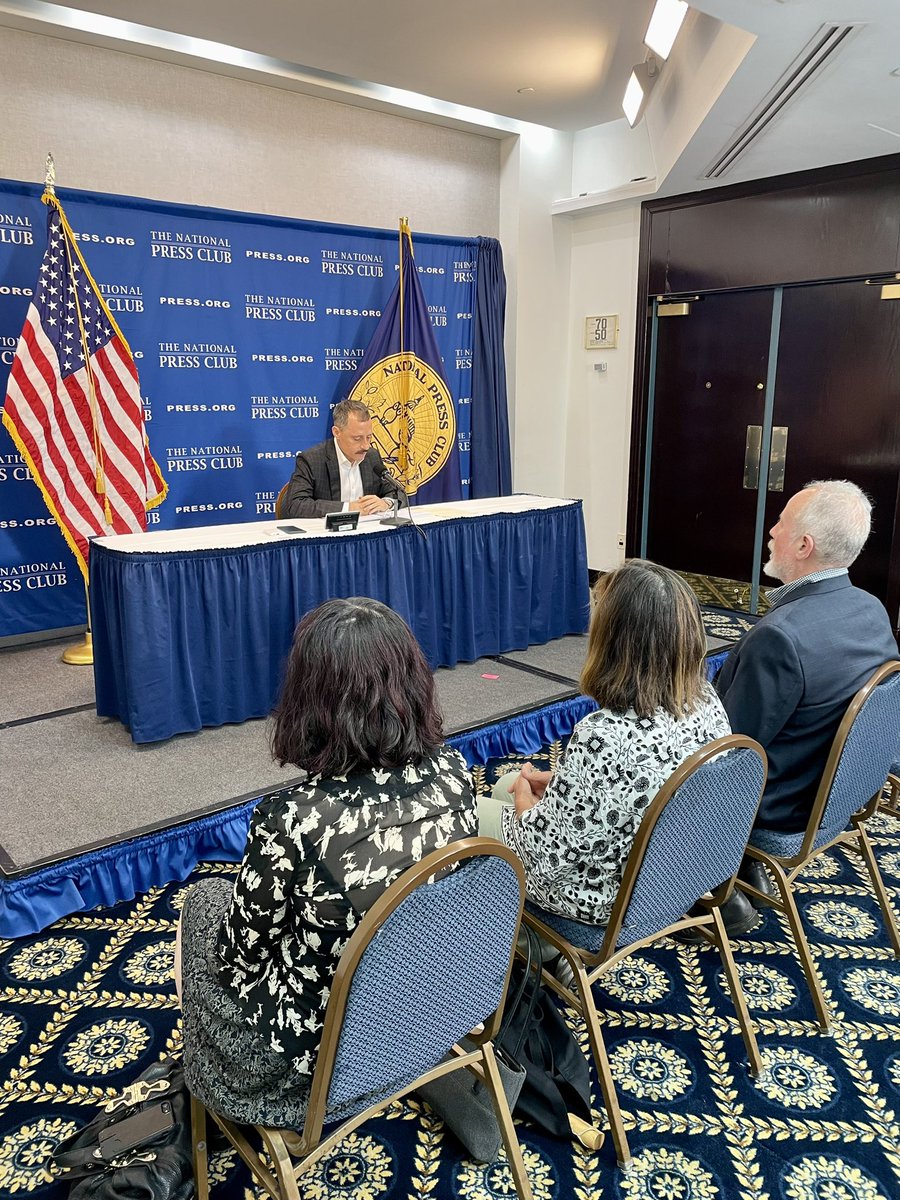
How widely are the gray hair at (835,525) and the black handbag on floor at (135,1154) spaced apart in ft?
6.17

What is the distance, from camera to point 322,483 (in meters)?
4.21

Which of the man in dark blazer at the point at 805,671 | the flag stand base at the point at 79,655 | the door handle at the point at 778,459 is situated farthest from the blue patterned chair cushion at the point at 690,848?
the door handle at the point at 778,459

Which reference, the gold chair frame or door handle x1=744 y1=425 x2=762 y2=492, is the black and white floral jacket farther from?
door handle x1=744 y1=425 x2=762 y2=492

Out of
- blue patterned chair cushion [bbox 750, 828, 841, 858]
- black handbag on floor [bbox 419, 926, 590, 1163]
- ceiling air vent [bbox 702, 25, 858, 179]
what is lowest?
black handbag on floor [bbox 419, 926, 590, 1163]

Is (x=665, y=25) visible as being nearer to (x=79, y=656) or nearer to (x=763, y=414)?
(x=763, y=414)

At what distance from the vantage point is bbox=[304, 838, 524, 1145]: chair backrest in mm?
1092

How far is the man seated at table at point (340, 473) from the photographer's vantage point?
405 cm

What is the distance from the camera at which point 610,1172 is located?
1.55 metres

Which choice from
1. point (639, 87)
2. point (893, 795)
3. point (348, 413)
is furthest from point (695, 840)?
point (639, 87)

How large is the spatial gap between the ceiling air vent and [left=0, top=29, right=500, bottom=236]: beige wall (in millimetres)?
1936

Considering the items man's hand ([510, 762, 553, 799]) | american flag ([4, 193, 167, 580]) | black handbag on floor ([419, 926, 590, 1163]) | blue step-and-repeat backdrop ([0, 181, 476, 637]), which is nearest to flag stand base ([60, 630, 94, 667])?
blue step-and-repeat backdrop ([0, 181, 476, 637])

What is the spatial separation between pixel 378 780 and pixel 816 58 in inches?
120

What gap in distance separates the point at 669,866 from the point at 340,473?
3.05 metres

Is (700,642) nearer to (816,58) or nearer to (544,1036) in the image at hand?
(544,1036)
